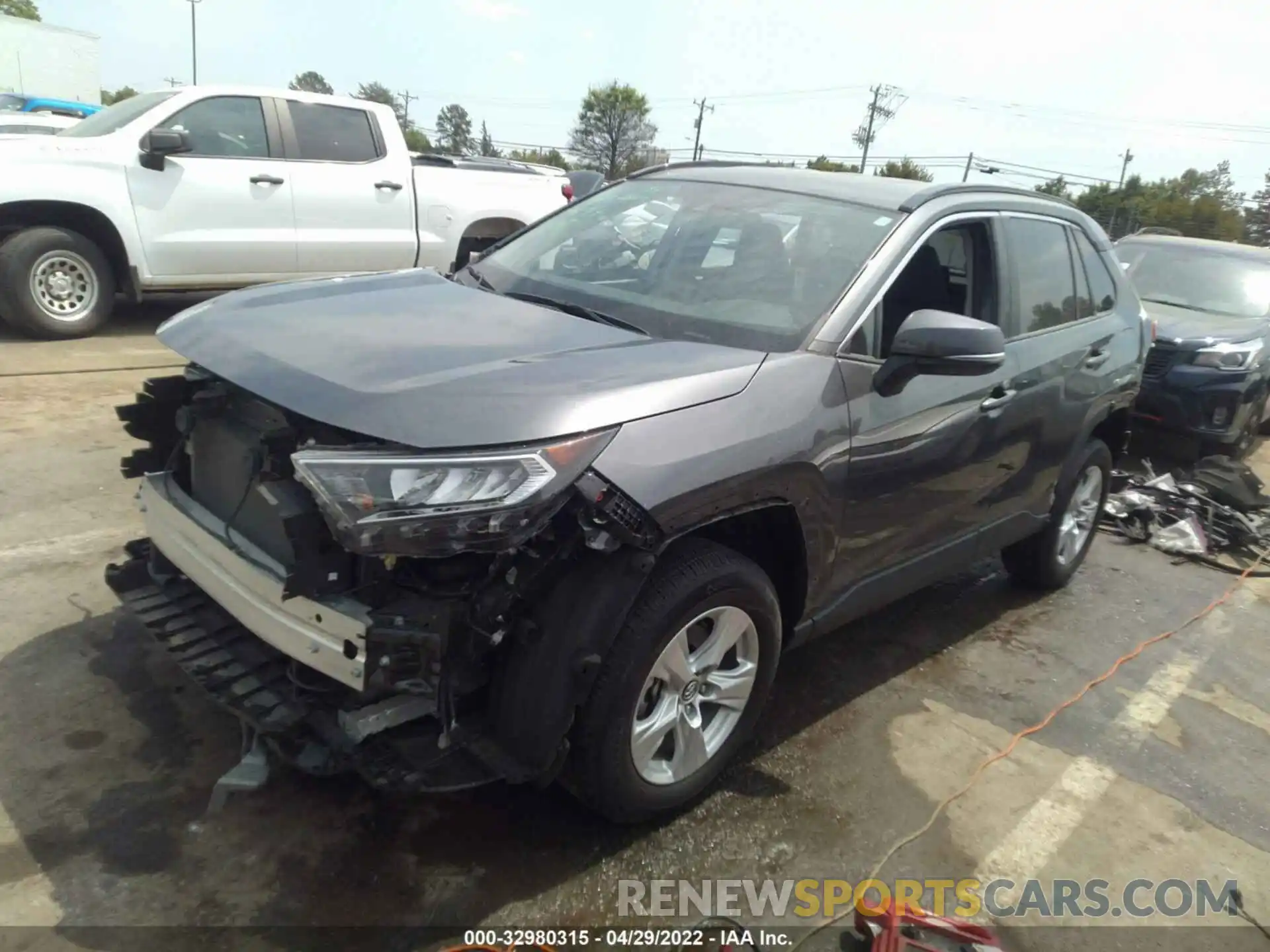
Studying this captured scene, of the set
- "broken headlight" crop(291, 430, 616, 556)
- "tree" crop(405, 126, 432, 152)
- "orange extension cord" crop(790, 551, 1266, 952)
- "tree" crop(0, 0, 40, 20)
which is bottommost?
"orange extension cord" crop(790, 551, 1266, 952)

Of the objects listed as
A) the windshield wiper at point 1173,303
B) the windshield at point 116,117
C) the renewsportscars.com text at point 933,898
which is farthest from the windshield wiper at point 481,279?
the windshield wiper at point 1173,303

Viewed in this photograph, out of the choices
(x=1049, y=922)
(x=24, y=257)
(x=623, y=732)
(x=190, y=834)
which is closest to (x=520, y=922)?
(x=623, y=732)

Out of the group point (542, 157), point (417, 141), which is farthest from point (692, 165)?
point (542, 157)

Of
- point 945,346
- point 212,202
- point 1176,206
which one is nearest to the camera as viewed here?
point 945,346

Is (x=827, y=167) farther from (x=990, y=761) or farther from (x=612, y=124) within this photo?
(x=612, y=124)

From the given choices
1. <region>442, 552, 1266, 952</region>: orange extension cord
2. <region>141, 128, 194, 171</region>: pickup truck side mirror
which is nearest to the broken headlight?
<region>442, 552, 1266, 952</region>: orange extension cord

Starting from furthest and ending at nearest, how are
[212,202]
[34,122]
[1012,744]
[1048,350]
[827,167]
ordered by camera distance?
[827,167]
[34,122]
[212,202]
[1048,350]
[1012,744]

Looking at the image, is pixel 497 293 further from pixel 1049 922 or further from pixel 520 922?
pixel 1049 922

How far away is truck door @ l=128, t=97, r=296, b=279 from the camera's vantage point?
735 centimetres

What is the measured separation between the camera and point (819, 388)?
2.78 metres

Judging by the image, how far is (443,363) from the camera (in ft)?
8.23

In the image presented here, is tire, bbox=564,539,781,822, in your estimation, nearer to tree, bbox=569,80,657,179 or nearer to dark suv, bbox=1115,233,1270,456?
dark suv, bbox=1115,233,1270,456

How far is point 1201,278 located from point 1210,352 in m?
1.79

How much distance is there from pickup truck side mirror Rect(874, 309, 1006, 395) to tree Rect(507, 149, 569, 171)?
5270 cm
